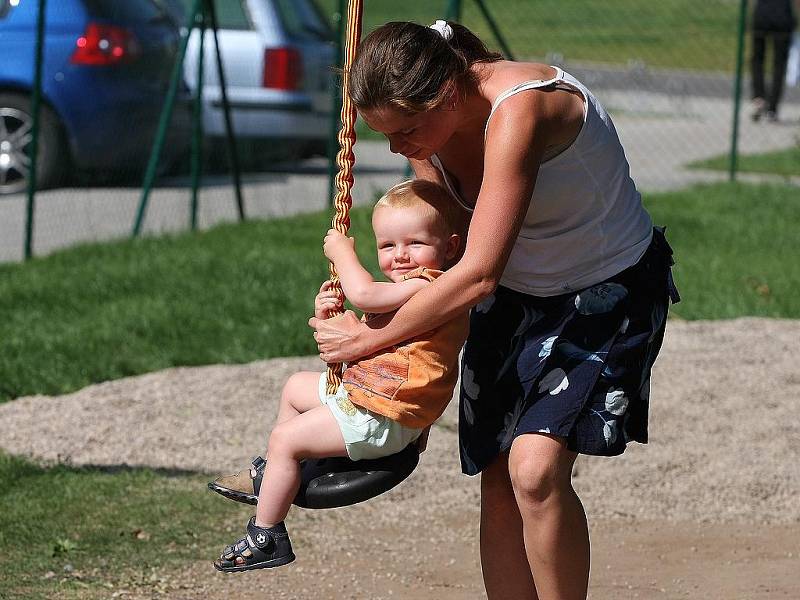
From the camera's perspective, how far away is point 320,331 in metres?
2.94

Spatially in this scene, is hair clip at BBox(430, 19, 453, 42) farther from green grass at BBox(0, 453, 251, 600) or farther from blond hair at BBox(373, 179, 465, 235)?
green grass at BBox(0, 453, 251, 600)

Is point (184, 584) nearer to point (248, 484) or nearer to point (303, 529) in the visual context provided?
point (303, 529)

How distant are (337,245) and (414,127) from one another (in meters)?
0.39

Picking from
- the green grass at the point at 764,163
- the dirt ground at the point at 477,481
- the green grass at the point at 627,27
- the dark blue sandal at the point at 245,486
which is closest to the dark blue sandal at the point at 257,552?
the dark blue sandal at the point at 245,486

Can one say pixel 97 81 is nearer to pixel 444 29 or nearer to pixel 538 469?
pixel 444 29

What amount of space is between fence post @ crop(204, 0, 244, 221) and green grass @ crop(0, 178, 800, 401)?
0.27 m

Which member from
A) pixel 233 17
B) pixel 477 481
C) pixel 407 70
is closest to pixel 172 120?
pixel 233 17

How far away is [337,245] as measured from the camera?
2.95 m

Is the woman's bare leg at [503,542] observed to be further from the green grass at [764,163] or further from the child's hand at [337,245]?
the green grass at [764,163]

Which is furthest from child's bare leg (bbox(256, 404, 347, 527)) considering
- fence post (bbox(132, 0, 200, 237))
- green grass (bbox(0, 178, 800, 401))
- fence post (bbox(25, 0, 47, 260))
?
fence post (bbox(132, 0, 200, 237))

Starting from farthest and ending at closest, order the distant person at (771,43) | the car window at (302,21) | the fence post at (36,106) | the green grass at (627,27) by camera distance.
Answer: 1. the distant person at (771,43)
2. the green grass at (627,27)
3. the car window at (302,21)
4. the fence post at (36,106)

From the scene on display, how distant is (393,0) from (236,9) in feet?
17.9

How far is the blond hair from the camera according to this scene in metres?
2.89

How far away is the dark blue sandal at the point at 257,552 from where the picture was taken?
299cm
